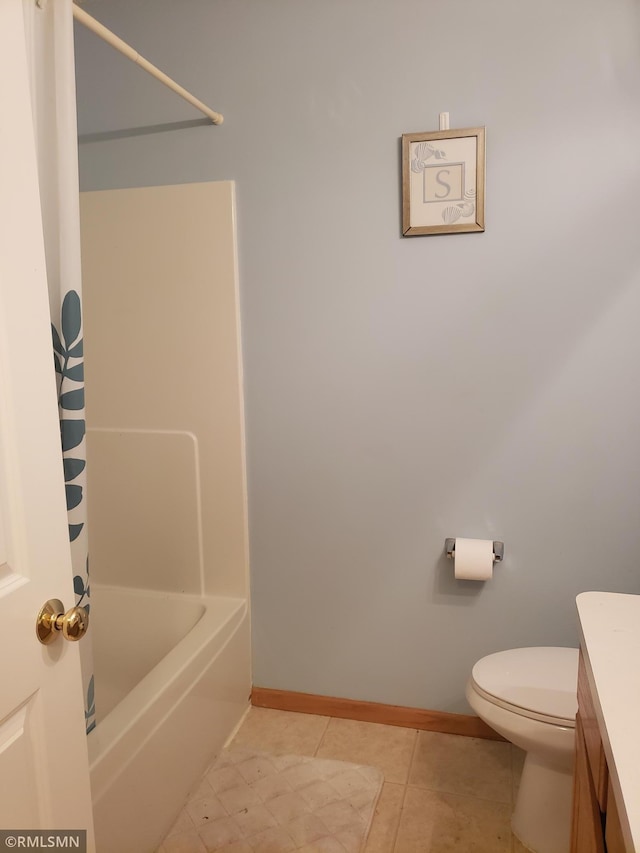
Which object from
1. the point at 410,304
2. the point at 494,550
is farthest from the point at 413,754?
the point at 410,304

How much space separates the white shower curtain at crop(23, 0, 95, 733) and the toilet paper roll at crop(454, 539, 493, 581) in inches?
45.3

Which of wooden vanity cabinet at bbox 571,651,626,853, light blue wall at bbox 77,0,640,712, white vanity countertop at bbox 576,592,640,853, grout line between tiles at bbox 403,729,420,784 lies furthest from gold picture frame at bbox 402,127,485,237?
grout line between tiles at bbox 403,729,420,784

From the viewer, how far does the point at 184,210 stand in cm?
209

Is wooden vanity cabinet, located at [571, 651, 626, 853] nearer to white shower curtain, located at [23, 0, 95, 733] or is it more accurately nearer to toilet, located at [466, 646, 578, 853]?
toilet, located at [466, 646, 578, 853]

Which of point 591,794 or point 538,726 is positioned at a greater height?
point 591,794

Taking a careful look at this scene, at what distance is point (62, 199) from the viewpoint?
50.9 inches

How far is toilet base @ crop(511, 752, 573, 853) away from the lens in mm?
1639

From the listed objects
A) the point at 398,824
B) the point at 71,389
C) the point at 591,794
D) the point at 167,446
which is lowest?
the point at 398,824

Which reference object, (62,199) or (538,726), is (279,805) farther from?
(62,199)

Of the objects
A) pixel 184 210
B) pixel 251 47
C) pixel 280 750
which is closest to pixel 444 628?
pixel 280 750

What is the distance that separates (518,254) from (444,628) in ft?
3.93

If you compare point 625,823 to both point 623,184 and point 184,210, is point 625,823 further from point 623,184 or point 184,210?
point 184,210

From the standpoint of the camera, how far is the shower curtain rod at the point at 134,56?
1400 mm

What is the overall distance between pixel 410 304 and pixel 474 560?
2.64ft
